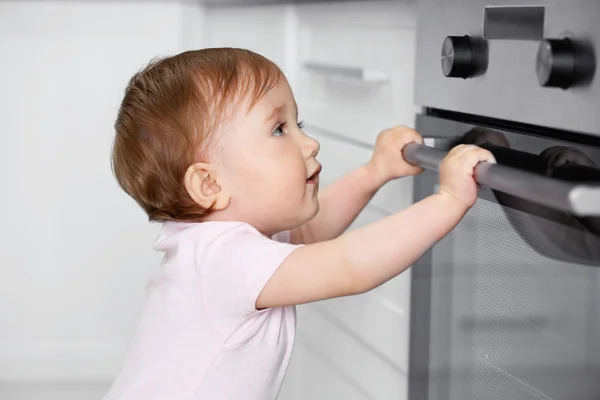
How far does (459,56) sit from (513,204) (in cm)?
15

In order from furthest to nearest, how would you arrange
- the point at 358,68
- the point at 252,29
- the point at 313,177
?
the point at 252,29
the point at 358,68
the point at 313,177

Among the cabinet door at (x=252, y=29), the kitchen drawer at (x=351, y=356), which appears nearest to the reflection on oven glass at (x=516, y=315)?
the kitchen drawer at (x=351, y=356)

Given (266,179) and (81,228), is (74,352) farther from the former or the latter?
(266,179)

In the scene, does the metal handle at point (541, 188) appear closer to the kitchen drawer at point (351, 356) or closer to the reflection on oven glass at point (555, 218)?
the reflection on oven glass at point (555, 218)

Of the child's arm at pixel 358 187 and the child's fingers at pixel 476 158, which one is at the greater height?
the child's fingers at pixel 476 158

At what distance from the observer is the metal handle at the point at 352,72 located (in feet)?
3.50

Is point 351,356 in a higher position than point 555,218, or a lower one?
lower

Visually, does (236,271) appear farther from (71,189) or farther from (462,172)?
(71,189)

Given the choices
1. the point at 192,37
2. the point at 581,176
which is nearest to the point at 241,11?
the point at 192,37

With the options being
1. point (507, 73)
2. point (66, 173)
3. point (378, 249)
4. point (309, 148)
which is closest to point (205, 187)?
point (309, 148)

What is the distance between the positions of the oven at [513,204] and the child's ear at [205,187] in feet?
0.69

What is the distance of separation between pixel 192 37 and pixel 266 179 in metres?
1.11

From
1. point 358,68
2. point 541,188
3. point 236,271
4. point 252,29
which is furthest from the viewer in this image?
point 252,29

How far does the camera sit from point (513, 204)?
70 centimetres
